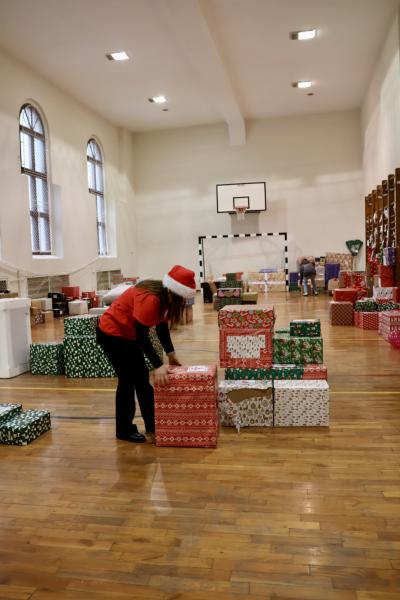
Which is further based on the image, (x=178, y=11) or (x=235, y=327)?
(x=178, y=11)

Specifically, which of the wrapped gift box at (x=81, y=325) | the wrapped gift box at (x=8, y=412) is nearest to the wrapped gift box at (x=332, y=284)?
the wrapped gift box at (x=81, y=325)

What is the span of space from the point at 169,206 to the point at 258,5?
9.03m

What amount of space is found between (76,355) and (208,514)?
3.22m

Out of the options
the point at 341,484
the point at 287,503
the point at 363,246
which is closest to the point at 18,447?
the point at 287,503

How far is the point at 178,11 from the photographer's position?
790 centimetres

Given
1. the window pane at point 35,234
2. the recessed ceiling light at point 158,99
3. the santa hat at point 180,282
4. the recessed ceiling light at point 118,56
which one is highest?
the recessed ceiling light at point 158,99

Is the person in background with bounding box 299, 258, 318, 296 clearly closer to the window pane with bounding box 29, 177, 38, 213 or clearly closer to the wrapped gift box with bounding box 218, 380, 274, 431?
the window pane with bounding box 29, 177, 38, 213

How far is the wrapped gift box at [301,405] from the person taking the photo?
3500 mm

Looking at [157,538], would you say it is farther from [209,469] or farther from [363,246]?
[363,246]

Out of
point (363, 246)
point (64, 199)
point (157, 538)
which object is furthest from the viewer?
point (363, 246)

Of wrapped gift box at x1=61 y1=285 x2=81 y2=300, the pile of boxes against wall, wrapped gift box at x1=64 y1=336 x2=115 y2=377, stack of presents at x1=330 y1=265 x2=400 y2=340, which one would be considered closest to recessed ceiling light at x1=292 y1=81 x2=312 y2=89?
the pile of boxes against wall

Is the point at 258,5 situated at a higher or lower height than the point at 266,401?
higher

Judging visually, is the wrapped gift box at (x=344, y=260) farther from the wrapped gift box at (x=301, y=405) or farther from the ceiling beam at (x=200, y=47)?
the wrapped gift box at (x=301, y=405)

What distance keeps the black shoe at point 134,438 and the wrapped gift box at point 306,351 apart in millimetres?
1379
